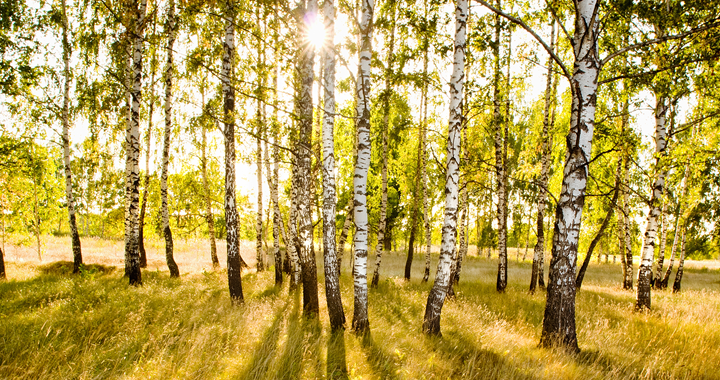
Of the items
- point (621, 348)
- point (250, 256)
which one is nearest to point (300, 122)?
point (621, 348)

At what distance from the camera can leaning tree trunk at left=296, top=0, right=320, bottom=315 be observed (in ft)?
22.0

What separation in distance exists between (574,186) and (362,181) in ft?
11.8

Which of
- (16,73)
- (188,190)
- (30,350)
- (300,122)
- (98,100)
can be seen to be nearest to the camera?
(30,350)

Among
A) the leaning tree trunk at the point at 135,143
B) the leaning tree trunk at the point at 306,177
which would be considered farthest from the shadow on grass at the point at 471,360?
the leaning tree trunk at the point at 135,143

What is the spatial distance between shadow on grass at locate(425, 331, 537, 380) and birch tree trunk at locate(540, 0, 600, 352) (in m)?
1.35

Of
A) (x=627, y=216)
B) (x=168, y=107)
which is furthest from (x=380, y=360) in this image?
(x=627, y=216)

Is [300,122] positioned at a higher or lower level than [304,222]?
higher

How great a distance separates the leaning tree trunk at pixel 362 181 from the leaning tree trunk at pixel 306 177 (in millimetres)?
1175

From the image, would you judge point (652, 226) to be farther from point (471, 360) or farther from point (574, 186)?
point (471, 360)

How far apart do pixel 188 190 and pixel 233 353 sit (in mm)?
14636

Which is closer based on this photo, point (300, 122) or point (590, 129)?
point (590, 129)

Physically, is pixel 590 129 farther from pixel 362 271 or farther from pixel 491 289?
pixel 491 289

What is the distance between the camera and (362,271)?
6113 mm

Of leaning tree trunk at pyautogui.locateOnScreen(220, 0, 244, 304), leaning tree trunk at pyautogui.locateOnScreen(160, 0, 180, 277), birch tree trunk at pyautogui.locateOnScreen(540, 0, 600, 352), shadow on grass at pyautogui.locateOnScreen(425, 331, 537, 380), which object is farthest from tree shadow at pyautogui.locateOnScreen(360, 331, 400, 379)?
leaning tree trunk at pyautogui.locateOnScreen(160, 0, 180, 277)
